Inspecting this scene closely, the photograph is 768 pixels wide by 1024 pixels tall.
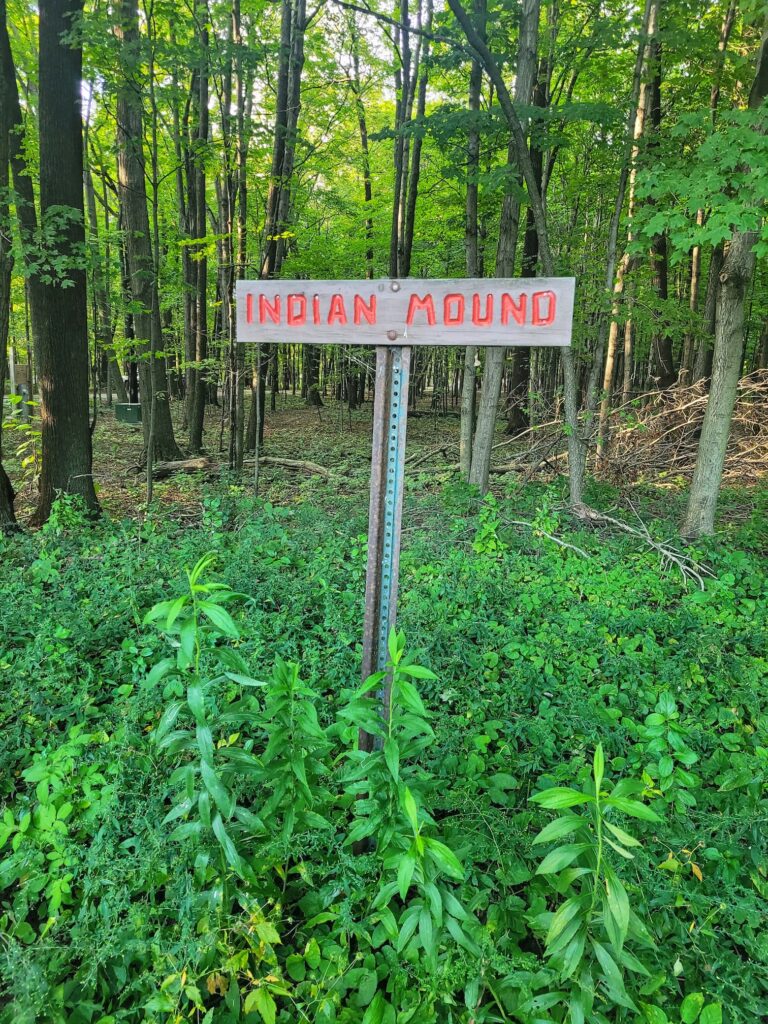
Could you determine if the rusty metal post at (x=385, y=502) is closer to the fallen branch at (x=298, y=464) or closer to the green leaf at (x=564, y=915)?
the green leaf at (x=564, y=915)

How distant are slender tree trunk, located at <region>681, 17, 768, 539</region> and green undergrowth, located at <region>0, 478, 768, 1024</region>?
123cm

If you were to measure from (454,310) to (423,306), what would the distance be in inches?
4.5

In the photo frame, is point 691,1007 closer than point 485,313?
Yes

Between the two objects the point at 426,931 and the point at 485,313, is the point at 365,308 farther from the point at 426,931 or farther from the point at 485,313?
the point at 426,931

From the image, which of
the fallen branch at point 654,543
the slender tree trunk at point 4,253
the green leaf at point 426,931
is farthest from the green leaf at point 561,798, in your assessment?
the slender tree trunk at point 4,253

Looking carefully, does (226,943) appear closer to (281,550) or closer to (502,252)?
(281,550)

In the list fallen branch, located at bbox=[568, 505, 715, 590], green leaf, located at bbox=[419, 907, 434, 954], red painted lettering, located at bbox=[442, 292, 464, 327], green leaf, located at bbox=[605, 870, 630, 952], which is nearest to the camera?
green leaf, located at bbox=[605, 870, 630, 952]

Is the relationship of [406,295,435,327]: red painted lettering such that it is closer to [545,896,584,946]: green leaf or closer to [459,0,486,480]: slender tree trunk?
[545,896,584,946]: green leaf

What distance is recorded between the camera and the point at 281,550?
178 inches

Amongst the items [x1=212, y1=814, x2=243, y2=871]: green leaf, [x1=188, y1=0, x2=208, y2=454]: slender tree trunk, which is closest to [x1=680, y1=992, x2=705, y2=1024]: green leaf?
[x1=212, y1=814, x2=243, y2=871]: green leaf

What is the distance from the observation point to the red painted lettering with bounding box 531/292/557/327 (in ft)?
6.08

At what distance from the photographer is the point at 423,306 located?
1.96 meters

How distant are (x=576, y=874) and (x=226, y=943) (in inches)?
47.0

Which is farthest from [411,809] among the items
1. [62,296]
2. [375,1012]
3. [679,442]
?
[679,442]
